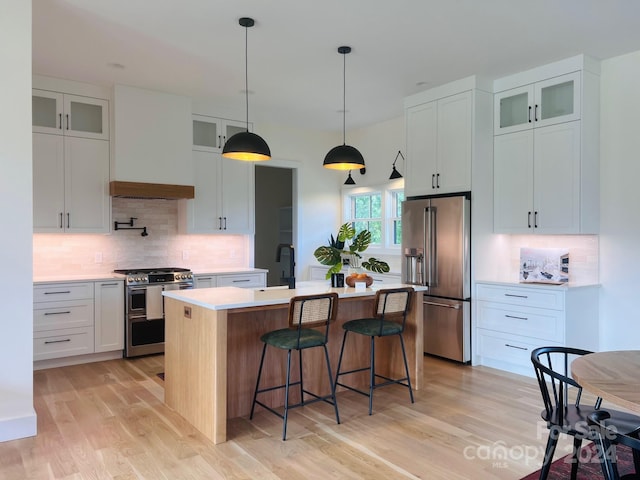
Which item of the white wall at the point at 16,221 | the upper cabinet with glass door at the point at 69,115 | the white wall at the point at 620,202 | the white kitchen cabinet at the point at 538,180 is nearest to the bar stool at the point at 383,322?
the white kitchen cabinet at the point at 538,180

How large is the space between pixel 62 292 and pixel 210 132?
97.4 inches

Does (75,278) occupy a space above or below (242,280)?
above

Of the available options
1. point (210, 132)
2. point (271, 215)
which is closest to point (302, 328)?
point (210, 132)

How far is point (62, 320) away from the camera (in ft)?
15.5

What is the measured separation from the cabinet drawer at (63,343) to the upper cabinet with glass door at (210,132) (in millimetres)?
2417

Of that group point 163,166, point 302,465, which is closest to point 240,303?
point 302,465

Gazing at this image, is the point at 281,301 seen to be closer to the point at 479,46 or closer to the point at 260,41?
the point at 260,41

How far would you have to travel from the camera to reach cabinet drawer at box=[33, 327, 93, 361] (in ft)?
15.2

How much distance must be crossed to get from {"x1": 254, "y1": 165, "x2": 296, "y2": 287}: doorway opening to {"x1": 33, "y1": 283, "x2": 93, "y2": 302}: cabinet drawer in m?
4.01

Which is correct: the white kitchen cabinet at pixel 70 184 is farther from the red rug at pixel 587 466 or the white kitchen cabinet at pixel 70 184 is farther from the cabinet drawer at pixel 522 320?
the red rug at pixel 587 466

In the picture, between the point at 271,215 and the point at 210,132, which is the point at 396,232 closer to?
the point at 210,132

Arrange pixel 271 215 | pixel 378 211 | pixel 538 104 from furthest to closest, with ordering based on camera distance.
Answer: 1. pixel 271 215
2. pixel 378 211
3. pixel 538 104

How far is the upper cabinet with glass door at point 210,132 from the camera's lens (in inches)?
228

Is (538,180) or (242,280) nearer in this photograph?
(538,180)
